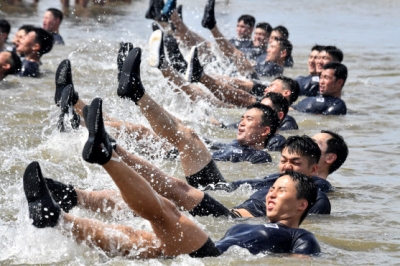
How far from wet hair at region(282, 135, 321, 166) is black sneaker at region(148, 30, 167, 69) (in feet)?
6.45

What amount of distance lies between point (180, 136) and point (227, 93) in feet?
12.9

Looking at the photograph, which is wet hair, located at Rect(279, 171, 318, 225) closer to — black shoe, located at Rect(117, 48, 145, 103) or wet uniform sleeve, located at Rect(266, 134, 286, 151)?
black shoe, located at Rect(117, 48, 145, 103)

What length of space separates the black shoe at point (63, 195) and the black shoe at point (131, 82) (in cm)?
94

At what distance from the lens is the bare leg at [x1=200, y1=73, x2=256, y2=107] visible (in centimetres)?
1050

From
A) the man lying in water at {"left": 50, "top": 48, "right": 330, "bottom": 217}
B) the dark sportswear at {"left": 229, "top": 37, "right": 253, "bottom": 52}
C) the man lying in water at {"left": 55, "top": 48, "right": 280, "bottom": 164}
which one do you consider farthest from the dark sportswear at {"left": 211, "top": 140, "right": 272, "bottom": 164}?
the dark sportswear at {"left": 229, "top": 37, "right": 253, "bottom": 52}

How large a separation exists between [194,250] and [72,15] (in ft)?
59.1

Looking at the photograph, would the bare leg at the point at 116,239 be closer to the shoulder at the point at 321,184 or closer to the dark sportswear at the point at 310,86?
the shoulder at the point at 321,184

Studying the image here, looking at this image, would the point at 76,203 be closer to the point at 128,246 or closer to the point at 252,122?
the point at 128,246

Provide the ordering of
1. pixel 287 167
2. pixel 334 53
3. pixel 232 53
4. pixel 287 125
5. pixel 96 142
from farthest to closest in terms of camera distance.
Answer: pixel 232 53 < pixel 334 53 < pixel 287 125 < pixel 287 167 < pixel 96 142

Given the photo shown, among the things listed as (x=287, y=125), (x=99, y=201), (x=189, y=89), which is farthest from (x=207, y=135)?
(x=99, y=201)

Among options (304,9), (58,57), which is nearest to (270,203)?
(58,57)

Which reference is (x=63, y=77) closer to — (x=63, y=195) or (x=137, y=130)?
(x=137, y=130)

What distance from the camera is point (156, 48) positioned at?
8.40 metres

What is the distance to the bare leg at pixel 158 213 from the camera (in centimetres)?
516
